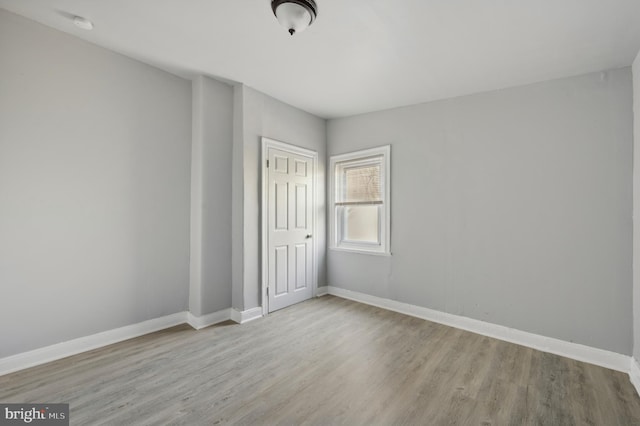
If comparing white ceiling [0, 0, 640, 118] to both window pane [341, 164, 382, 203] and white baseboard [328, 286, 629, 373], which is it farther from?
white baseboard [328, 286, 629, 373]

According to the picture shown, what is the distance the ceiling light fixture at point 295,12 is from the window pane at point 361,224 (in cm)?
Result: 262

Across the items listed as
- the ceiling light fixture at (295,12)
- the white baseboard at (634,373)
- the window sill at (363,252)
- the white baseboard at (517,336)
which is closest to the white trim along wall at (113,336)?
the window sill at (363,252)

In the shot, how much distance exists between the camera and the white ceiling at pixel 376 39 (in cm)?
198

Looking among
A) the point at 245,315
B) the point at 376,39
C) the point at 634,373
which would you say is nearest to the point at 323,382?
the point at 245,315

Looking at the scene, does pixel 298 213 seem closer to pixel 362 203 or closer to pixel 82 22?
pixel 362 203

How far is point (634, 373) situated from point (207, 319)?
3.96 m

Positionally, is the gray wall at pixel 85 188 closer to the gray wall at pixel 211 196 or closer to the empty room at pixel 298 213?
the empty room at pixel 298 213

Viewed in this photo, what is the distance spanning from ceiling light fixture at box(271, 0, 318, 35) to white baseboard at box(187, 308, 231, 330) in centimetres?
298

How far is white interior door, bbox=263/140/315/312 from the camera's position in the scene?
3623mm

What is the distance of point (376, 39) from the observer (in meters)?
2.33

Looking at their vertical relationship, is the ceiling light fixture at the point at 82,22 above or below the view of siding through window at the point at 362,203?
above

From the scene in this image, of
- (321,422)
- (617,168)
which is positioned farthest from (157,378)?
(617,168)

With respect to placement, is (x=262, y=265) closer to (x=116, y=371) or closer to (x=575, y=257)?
(x=116, y=371)

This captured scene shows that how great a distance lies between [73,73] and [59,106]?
13.1 inches
